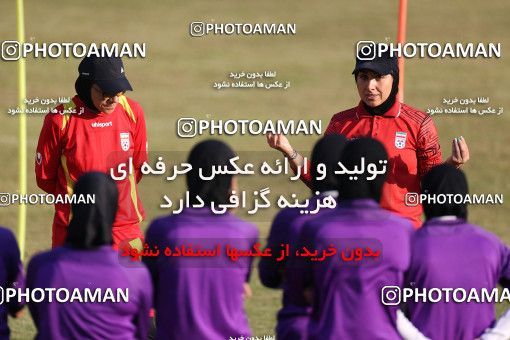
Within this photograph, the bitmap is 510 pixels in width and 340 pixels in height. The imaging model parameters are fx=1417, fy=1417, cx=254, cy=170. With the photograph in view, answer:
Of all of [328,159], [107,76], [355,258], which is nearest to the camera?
[355,258]

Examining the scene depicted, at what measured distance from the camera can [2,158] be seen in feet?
70.2

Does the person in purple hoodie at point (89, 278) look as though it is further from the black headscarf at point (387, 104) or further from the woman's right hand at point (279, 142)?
the black headscarf at point (387, 104)

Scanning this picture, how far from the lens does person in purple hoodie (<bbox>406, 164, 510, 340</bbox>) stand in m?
7.45

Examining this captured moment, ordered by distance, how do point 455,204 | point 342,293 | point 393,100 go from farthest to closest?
point 393,100 → point 455,204 → point 342,293

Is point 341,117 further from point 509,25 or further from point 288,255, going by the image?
point 509,25

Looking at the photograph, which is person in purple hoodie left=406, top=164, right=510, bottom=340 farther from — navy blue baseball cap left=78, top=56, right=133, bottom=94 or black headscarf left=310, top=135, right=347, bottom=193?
navy blue baseball cap left=78, top=56, right=133, bottom=94

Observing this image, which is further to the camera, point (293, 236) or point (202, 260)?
point (293, 236)

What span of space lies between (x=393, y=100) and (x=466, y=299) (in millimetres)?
2764

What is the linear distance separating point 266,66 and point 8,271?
21.0 metres

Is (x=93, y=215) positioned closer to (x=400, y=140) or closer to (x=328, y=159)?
(x=328, y=159)

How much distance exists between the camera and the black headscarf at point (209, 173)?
730cm

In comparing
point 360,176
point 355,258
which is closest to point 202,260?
point 355,258

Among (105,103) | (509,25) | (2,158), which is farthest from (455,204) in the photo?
(509,25)

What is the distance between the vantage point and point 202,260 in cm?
728
